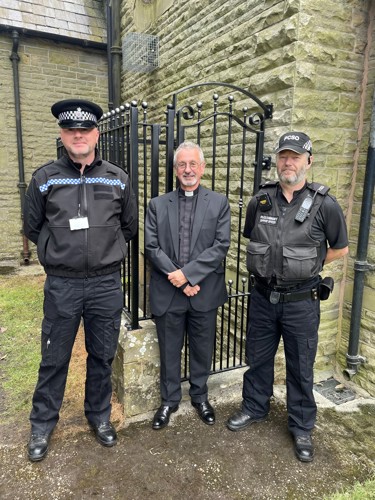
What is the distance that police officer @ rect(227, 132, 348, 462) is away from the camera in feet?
8.17

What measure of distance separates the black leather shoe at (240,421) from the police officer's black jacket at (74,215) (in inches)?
58.8

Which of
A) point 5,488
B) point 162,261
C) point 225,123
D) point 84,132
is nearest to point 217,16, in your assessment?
point 225,123

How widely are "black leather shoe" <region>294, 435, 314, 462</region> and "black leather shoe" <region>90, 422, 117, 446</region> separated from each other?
4.22 feet

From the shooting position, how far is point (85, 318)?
2629 mm

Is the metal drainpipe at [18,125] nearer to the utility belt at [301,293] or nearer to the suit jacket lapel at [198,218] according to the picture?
the suit jacket lapel at [198,218]

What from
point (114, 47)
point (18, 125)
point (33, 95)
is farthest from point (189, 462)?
point (114, 47)

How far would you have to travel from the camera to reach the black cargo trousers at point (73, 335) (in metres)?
2.49

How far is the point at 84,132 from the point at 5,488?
7.41 feet

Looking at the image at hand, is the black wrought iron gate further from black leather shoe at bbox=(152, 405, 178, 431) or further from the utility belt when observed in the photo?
the utility belt

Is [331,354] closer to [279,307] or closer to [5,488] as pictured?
[279,307]

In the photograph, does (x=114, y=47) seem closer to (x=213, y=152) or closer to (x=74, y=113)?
(x=213, y=152)

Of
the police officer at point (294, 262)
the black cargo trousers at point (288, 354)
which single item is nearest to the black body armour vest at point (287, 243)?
the police officer at point (294, 262)

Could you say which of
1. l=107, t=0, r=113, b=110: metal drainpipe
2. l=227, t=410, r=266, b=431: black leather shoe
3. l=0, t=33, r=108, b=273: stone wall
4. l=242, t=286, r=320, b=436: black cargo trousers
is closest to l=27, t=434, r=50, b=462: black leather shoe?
l=227, t=410, r=266, b=431: black leather shoe

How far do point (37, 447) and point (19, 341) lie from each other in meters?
2.09
